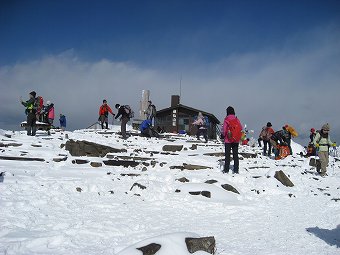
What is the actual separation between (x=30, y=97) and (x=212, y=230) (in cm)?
1201

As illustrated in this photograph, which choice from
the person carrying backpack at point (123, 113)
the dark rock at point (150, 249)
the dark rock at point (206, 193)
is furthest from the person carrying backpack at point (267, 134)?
the dark rock at point (150, 249)

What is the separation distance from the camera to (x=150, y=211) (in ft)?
17.3

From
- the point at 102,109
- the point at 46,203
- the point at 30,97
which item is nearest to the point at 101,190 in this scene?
the point at 46,203

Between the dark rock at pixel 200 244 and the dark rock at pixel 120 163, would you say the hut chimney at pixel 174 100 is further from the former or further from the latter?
the dark rock at pixel 200 244

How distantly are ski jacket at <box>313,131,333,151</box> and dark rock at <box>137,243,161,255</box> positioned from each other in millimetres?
9603

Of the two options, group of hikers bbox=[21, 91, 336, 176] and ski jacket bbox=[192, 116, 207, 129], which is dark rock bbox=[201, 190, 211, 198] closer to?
group of hikers bbox=[21, 91, 336, 176]

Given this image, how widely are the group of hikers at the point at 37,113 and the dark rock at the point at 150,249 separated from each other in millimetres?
12169

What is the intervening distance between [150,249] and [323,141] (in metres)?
10.0

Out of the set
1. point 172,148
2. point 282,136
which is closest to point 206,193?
point 172,148

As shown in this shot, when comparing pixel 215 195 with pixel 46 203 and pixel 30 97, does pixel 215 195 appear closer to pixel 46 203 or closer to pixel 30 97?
pixel 46 203

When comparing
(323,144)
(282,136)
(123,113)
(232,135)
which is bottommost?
(323,144)

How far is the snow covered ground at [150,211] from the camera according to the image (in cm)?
362

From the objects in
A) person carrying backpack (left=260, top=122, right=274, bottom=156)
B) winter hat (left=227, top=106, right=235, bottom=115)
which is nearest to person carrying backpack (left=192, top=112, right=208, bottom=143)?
person carrying backpack (left=260, top=122, right=274, bottom=156)

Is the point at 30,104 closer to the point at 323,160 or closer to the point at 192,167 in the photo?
the point at 192,167
